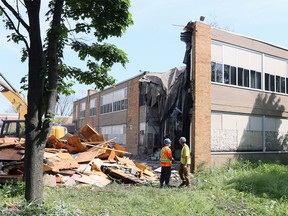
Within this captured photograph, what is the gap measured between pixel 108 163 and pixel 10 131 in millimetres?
7327

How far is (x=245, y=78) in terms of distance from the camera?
20.0 m

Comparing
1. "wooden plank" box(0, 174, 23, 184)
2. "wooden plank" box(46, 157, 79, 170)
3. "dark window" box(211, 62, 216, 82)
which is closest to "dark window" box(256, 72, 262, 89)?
"dark window" box(211, 62, 216, 82)

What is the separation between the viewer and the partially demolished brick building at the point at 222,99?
17.5 metres

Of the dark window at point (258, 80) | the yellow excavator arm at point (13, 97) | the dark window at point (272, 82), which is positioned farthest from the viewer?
the dark window at point (272, 82)

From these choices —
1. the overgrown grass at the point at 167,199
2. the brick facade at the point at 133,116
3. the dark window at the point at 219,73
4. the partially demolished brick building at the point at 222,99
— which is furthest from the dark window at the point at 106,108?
the overgrown grass at the point at 167,199

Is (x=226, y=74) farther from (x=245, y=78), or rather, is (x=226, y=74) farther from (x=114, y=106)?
(x=114, y=106)

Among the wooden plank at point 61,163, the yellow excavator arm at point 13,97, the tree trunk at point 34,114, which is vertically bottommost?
the wooden plank at point 61,163

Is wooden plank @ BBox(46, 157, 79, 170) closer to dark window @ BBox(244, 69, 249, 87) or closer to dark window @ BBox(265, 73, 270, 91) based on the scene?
dark window @ BBox(244, 69, 249, 87)

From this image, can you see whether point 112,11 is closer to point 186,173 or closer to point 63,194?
point 63,194

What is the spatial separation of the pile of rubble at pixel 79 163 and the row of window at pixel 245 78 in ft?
20.4

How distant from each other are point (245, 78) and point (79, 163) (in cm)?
1052

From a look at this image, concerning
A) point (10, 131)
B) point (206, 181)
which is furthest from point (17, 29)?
point (10, 131)

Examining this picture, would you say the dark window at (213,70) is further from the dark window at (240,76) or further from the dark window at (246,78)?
the dark window at (246,78)

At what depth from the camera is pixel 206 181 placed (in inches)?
562
